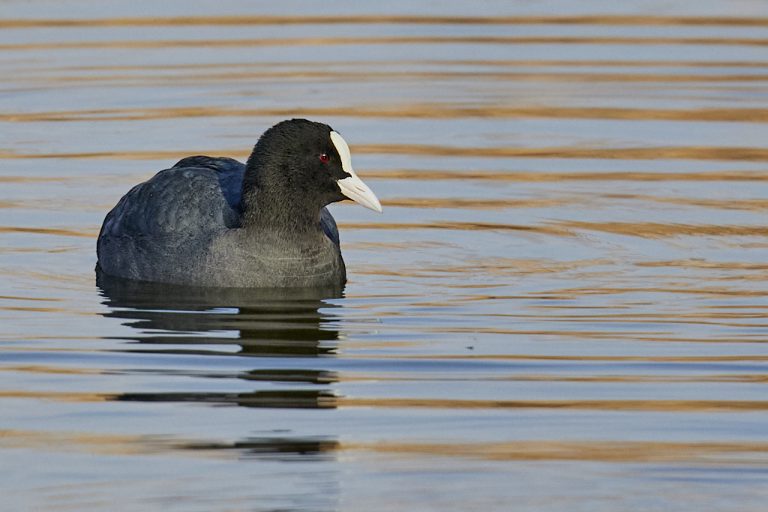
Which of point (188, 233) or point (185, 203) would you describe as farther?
point (185, 203)

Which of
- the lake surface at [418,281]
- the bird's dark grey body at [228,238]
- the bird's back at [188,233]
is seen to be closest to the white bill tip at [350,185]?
the bird's dark grey body at [228,238]

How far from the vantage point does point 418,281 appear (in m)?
10.6

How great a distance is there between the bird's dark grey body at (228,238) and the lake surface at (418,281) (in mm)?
199

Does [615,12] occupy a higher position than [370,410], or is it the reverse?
[615,12]

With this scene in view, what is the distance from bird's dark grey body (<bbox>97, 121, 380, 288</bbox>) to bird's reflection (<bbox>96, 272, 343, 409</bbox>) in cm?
9

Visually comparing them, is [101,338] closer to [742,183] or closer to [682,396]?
[682,396]

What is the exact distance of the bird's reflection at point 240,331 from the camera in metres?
8.02

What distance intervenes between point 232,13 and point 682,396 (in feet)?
45.0

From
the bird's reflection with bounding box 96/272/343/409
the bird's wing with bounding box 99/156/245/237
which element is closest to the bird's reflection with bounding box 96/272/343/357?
the bird's reflection with bounding box 96/272/343/409

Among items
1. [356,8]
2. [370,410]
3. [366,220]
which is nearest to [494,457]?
[370,410]

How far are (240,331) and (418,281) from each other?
1503 mm

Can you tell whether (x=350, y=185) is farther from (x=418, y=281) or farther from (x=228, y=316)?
(x=228, y=316)

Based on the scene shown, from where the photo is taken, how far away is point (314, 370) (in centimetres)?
850

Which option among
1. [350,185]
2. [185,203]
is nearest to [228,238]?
[185,203]
